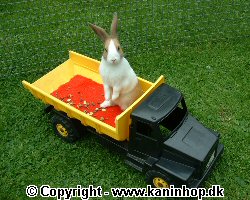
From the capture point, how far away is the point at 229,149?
145 inches

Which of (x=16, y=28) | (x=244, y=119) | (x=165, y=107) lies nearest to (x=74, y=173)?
(x=165, y=107)

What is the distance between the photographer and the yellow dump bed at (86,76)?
10.6 feet

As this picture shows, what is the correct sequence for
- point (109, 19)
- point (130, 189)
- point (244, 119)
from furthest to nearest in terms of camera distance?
point (109, 19), point (244, 119), point (130, 189)

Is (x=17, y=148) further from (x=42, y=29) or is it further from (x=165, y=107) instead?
(x=42, y=29)

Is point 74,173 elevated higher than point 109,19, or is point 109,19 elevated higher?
point 109,19

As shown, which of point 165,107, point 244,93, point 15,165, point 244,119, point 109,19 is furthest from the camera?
point 109,19

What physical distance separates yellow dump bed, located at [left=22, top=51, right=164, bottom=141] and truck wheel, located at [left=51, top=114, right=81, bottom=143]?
0.11m

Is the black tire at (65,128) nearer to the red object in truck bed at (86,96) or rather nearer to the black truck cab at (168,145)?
the red object in truck bed at (86,96)

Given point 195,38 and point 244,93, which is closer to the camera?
point 244,93

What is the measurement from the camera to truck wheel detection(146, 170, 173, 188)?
124 inches

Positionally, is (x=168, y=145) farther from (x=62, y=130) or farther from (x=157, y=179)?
(x=62, y=130)

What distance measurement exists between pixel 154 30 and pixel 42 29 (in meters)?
1.49

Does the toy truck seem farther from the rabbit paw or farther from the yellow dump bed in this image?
the rabbit paw

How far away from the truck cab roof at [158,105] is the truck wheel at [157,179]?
0.45 m
